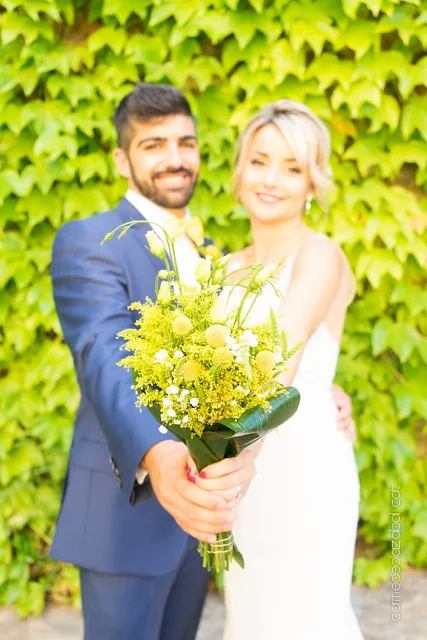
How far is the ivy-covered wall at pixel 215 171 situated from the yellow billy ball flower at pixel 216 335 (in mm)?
2144

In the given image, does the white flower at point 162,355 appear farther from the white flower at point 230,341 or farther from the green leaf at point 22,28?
the green leaf at point 22,28

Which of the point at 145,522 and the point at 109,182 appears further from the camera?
the point at 109,182

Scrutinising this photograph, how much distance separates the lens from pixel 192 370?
104cm

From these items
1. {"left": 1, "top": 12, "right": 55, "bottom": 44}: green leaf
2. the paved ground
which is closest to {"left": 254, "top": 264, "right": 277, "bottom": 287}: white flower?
{"left": 1, "top": 12, "right": 55, "bottom": 44}: green leaf

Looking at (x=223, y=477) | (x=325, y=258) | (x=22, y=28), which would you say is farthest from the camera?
(x=22, y=28)

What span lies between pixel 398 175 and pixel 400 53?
1.98 ft

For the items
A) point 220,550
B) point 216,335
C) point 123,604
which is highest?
point 216,335

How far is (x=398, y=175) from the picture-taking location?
3.32 m

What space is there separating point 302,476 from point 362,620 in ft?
5.29

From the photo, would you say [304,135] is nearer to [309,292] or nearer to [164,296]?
[309,292]

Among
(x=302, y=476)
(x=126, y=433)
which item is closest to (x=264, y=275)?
(x=126, y=433)

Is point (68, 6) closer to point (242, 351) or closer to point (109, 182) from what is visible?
point (109, 182)

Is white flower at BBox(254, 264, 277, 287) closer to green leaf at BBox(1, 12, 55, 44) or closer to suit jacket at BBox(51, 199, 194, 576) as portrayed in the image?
suit jacket at BBox(51, 199, 194, 576)

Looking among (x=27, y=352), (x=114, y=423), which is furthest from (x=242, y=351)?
(x=27, y=352)
